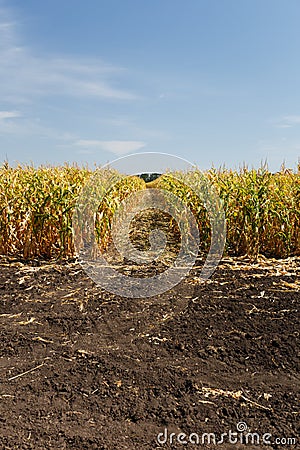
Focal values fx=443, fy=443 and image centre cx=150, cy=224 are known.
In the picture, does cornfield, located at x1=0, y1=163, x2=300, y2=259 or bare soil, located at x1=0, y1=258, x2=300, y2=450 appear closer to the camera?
bare soil, located at x1=0, y1=258, x2=300, y2=450

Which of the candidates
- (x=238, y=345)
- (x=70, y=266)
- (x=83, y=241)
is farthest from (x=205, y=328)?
(x=83, y=241)

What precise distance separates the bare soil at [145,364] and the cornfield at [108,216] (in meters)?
1.58

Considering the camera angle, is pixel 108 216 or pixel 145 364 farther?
pixel 108 216

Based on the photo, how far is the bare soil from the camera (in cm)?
282

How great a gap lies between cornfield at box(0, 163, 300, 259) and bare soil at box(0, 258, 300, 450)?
5.19 ft

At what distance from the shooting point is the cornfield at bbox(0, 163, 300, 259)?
23.8 feet

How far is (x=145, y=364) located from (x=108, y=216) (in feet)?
14.6

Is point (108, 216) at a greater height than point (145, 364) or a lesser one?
greater

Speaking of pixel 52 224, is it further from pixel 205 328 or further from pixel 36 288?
pixel 205 328

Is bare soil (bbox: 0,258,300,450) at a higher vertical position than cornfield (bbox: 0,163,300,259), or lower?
lower

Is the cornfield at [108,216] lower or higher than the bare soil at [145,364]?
higher

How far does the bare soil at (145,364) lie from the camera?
9.27 ft

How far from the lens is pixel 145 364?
361 cm

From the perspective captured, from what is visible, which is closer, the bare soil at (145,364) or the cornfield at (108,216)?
the bare soil at (145,364)
